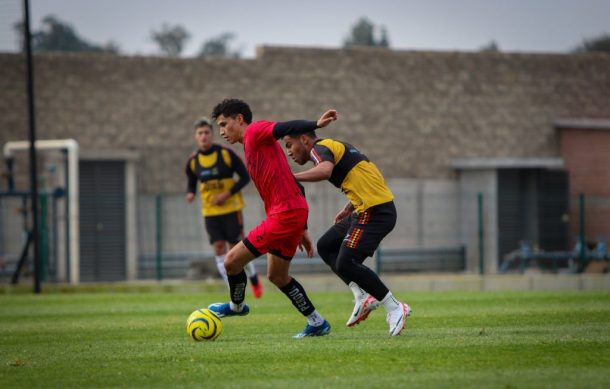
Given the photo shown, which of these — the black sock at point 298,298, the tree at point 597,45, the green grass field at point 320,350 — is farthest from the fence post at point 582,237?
the tree at point 597,45

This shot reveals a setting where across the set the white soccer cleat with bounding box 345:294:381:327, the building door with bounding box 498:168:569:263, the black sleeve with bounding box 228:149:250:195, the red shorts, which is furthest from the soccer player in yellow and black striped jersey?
the building door with bounding box 498:168:569:263

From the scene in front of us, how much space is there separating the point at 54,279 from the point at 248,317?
41.3 feet

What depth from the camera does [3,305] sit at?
18359mm

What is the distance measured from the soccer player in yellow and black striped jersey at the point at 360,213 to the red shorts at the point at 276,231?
595 mm

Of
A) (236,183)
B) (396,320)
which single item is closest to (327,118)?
(396,320)

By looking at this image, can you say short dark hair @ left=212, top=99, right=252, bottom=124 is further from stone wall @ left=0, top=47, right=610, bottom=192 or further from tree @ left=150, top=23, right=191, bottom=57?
tree @ left=150, top=23, right=191, bottom=57

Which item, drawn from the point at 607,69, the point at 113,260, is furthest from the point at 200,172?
the point at 607,69

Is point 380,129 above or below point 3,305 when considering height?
above

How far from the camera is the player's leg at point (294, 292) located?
35.1ft

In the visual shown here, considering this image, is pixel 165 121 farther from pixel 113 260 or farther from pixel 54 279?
pixel 54 279

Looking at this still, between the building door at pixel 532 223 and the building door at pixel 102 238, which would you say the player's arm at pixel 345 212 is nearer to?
the building door at pixel 102 238

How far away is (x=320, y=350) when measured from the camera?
31.4ft

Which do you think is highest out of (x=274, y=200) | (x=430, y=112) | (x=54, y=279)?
(x=430, y=112)

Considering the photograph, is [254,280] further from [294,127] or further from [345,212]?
[294,127]
